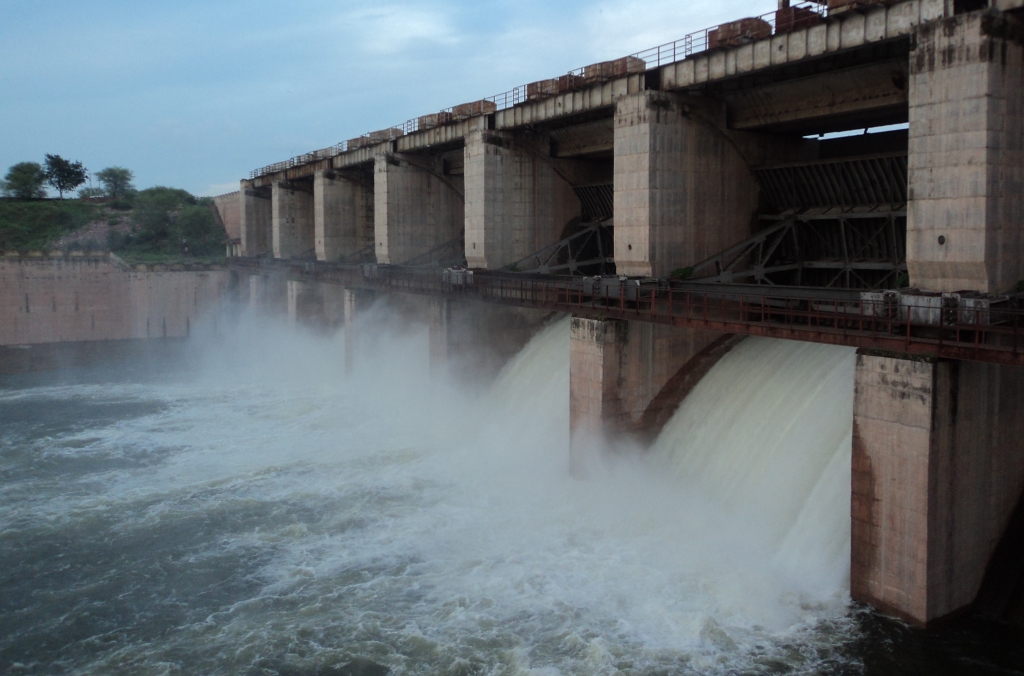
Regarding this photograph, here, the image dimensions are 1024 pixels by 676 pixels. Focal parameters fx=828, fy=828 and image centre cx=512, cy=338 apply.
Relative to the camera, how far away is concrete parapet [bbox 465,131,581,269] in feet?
99.8

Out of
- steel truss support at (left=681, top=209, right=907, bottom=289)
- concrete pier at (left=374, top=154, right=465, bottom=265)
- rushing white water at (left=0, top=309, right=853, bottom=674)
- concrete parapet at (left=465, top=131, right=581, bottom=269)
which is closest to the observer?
rushing white water at (left=0, top=309, right=853, bottom=674)

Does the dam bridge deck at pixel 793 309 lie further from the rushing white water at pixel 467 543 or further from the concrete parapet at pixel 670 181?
the rushing white water at pixel 467 543

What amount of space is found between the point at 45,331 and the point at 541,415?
45656 millimetres

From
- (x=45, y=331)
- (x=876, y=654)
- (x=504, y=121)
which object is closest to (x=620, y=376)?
(x=876, y=654)

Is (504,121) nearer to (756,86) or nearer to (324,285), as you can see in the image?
(756,86)

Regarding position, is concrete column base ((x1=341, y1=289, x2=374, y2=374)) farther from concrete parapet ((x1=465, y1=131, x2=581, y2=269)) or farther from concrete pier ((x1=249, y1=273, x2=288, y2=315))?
concrete pier ((x1=249, y1=273, x2=288, y2=315))

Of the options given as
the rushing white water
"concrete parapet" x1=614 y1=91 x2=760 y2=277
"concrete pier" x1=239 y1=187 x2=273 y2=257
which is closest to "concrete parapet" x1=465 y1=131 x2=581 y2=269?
the rushing white water

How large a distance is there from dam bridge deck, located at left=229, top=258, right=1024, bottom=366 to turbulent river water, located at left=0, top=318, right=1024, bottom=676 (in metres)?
1.61

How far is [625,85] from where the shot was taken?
2289cm

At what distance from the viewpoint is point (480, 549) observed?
18.1 metres

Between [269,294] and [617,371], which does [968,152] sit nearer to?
[617,371]

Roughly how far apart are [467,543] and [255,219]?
51527 millimetres

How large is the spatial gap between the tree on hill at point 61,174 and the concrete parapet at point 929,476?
105 m

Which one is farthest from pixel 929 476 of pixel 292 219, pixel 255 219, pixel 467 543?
pixel 255 219
